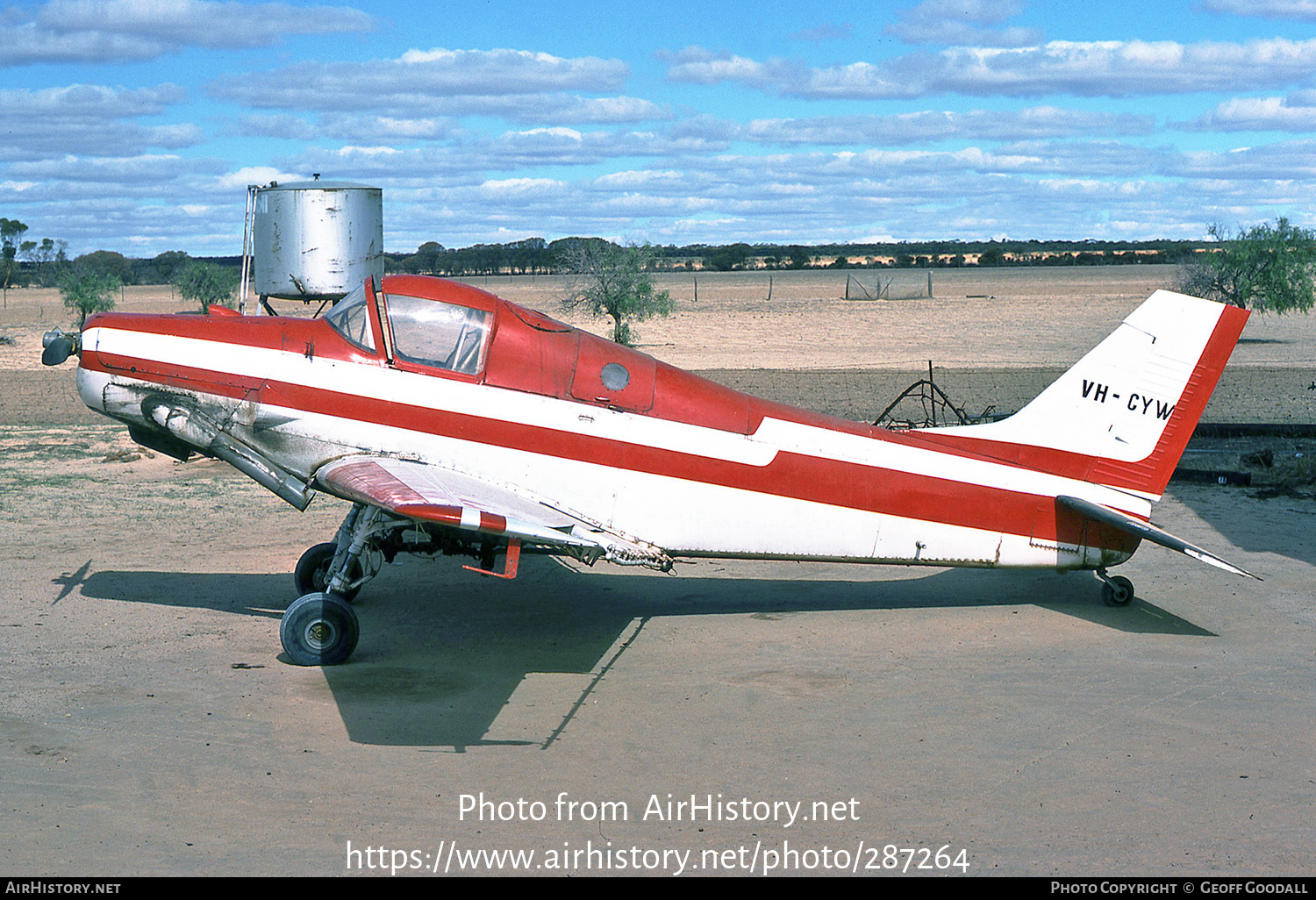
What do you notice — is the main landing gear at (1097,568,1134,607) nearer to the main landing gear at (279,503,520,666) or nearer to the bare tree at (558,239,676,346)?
the main landing gear at (279,503,520,666)

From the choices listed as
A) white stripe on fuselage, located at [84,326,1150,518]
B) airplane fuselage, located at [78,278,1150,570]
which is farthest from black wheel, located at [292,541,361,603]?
white stripe on fuselage, located at [84,326,1150,518]

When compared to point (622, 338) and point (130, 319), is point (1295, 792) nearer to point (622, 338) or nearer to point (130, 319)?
point (130, 319)

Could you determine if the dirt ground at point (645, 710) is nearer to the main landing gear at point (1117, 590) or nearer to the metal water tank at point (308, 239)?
the main landing gear at point (1117, 590)

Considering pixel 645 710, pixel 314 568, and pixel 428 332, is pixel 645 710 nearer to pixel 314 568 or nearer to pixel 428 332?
pixel 428 332

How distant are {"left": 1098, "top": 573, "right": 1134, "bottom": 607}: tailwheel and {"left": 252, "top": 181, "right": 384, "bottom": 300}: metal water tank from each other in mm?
10844

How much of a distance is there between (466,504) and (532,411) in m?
1.46

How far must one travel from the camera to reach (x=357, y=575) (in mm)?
10234

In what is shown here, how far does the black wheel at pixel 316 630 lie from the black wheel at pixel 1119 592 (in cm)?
697

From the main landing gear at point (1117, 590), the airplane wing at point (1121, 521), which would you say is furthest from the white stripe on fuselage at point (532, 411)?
the main landing gear at point (1117, 590)

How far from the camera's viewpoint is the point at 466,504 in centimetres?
788

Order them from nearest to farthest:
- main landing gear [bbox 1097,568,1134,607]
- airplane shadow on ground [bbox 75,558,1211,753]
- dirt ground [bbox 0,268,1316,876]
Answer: dirt ground [bbox 0,268,1316,876] < airplane shadow on ground [bbox 75,558,1211,753] < main landing gear [bbox 1097,568,1134,607]

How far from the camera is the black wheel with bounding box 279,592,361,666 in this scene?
8727 mm

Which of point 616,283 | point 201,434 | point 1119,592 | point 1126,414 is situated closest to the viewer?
point 201,434

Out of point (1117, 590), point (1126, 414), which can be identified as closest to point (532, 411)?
point (1126, 414)
